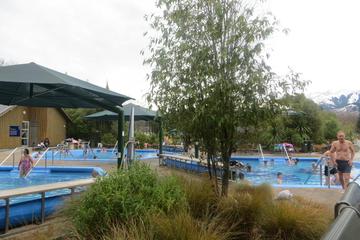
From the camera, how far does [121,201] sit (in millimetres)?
4359

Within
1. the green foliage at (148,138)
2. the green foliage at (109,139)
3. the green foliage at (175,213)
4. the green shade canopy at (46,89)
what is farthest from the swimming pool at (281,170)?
the green foliage at (109,139)

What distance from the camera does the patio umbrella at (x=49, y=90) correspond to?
661cm

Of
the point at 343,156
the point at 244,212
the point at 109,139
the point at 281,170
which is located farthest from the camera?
the point at 109,139

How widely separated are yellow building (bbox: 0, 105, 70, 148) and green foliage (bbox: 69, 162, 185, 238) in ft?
92.1

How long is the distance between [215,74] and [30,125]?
31.2m

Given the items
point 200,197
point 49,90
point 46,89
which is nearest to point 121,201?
point 200,197

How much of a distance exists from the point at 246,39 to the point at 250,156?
17201mm

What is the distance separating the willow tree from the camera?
5969mm

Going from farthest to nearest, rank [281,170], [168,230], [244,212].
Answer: [281,170] → [244,212] → [168,230]

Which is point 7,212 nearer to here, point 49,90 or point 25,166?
point 49,90

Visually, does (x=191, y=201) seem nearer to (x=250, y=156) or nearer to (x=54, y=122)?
(x=250, y=156)

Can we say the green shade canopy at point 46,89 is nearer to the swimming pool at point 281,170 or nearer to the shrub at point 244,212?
the shrub at point 244,212

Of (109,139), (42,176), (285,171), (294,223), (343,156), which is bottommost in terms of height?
(285,171)

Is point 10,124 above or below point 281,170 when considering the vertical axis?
above
